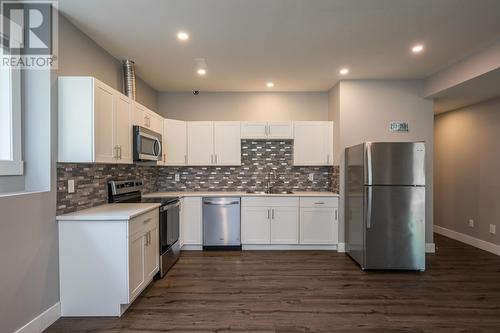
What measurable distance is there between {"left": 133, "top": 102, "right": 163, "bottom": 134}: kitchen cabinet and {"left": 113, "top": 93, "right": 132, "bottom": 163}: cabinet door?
0.62ft

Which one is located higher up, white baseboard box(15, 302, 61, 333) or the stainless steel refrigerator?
the stainless steel refrigerator

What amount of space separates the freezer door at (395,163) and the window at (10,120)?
357 centimetres

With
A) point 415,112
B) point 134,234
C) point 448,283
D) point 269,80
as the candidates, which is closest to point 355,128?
point 415,112

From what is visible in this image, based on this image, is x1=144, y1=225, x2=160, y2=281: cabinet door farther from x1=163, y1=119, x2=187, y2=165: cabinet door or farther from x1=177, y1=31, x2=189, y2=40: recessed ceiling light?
x1=177, y1=31, x2=189, y2=40: recessed ceiling light

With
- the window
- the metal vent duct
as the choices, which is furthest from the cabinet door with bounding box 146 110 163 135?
the window

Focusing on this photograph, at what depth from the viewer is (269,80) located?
14.0 feet

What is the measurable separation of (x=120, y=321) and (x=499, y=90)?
5352 mm

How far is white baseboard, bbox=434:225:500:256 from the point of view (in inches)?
167

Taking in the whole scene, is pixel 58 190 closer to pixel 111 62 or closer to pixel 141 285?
pixel 141 285

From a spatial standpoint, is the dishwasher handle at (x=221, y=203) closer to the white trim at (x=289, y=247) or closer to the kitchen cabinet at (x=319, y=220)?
the white trim at (x=289, y=247)

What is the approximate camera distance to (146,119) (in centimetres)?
370

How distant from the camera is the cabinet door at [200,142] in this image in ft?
15.3

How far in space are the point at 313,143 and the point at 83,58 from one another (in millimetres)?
3376

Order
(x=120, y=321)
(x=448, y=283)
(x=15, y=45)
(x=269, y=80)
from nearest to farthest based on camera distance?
(x=15, y=45), (x=120, y=321), (x=448, y=283), (x=269, y=80)
